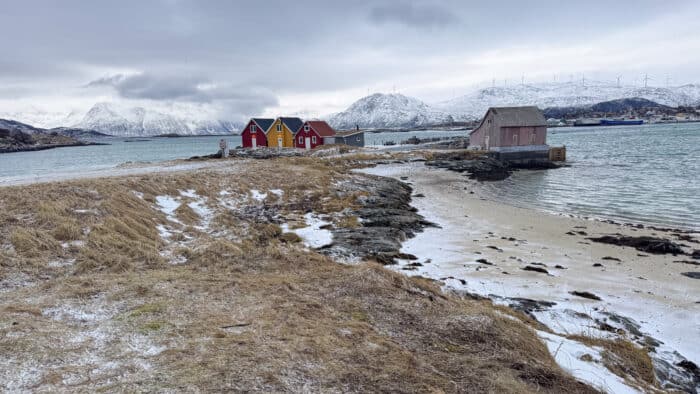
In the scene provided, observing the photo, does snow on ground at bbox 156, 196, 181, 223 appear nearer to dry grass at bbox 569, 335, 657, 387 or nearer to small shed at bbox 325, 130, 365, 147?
dry grass at bbox 569, 335, 657, 387

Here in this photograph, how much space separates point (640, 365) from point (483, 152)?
170 feet

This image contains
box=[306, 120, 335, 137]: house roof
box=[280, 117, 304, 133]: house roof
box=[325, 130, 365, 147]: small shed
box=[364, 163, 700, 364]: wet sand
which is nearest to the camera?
box=[364, 163, 700, 364]: wet sand

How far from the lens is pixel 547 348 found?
6.38 meters

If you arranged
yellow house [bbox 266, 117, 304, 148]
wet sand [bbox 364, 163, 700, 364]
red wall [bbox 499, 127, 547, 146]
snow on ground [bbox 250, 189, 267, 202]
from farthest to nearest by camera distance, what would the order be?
yellow house [bbox 266, 117, 304, 148], red wall [bbox 499, 127, 547, 146], snow on ground [bbox 250, 189, 267, 202], wet sand [bbox 364, 163, 700, 364]

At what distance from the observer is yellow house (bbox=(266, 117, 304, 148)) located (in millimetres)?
63594

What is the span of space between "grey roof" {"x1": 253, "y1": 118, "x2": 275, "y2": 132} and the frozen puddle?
2012 inches

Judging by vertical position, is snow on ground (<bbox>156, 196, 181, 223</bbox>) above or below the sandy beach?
above

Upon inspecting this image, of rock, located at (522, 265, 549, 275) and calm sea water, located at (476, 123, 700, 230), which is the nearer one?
rock, located at (522, 265, 549, 275)

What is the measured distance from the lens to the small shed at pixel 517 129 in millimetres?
55281

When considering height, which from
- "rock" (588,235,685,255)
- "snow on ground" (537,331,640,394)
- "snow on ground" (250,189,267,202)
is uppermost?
"snow on ground" (250,189,267,202)

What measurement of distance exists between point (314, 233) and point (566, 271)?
27.5 ft

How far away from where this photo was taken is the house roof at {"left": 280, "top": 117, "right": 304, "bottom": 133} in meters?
63.9

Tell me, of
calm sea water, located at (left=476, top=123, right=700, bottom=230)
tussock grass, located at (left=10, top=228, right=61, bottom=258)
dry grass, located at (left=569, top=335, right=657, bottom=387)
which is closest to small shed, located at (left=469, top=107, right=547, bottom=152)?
calm sea water, located at (left=476, top=123, right=700, bottom=230)

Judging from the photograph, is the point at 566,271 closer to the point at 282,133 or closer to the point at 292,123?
the point at 282,133
